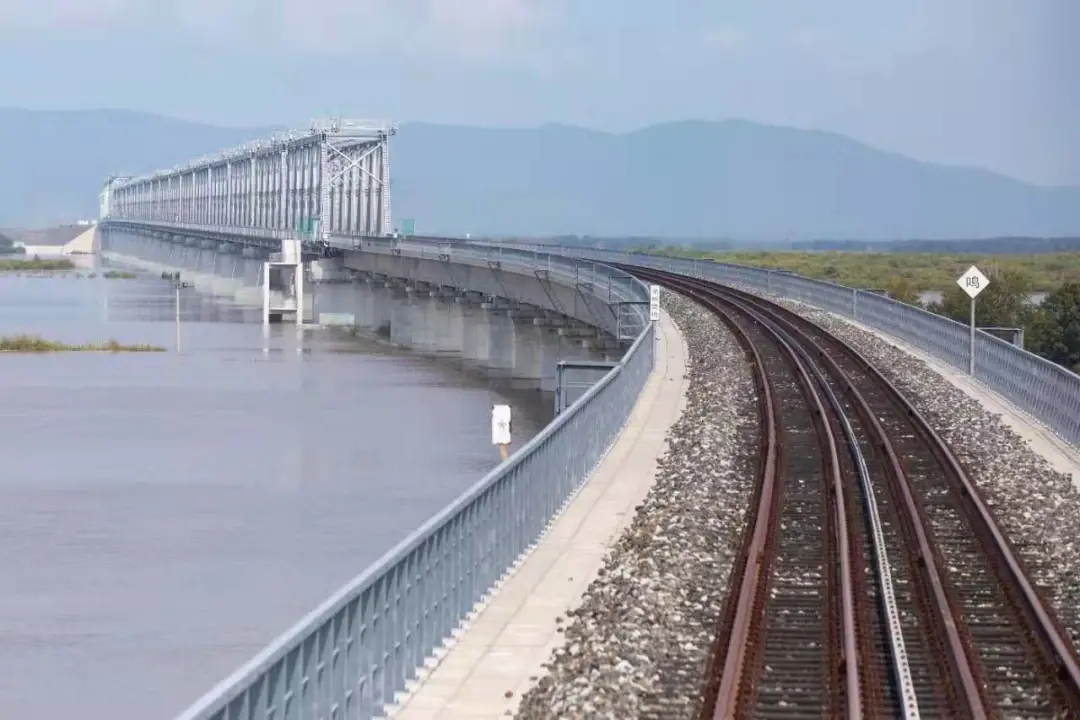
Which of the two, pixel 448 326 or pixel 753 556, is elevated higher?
pixel 753 556

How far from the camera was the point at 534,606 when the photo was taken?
A: 1470 centimetres

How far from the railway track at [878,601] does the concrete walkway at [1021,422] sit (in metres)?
1.63

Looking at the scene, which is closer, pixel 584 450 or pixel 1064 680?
pixel 1064 680

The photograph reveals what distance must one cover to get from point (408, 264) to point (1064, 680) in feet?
244

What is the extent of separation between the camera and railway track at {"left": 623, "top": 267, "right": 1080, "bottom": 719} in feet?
39.2

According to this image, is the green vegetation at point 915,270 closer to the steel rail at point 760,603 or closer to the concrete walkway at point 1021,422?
the concrete walkway at point 1021,422

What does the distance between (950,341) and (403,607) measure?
3124cm

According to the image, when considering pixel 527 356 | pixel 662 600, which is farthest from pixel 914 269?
pixel 662 600

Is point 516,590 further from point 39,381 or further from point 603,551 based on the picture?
point 39,381

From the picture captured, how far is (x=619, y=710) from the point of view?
36.7 feet

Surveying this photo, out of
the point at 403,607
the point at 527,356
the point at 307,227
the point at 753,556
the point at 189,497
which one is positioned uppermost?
the point at 307,227

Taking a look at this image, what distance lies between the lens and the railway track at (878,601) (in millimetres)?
11945

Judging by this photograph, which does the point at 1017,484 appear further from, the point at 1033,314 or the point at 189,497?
the point at 1033,314

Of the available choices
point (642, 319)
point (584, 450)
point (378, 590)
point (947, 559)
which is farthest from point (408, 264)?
point (378, 590)
